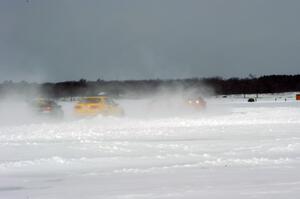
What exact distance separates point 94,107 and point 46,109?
8.73ft

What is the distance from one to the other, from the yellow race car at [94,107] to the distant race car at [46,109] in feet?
3.95

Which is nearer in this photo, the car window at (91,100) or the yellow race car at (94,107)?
the yellow race car at (94,107)

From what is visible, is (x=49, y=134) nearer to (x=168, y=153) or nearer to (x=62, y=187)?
(x=168, y=153)

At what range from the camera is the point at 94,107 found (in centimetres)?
2950

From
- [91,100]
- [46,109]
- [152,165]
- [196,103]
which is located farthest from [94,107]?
[152,165]

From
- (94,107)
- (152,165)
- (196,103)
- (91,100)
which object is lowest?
(152,165)

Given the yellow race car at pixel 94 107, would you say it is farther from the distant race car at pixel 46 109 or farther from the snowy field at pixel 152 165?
the snowy field at pixel 152 165

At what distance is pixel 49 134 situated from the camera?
20.9 meters

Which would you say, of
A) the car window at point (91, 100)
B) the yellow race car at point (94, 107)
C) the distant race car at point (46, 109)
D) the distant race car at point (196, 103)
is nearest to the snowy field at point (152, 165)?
the yellow race car at point (94, 107)

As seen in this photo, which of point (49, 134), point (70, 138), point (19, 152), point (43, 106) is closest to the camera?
point (19, 152)

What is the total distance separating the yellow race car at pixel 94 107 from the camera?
96.5 feet

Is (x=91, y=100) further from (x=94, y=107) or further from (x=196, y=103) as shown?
(x=196, y=103)

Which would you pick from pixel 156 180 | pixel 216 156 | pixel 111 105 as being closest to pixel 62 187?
pixel 156 180

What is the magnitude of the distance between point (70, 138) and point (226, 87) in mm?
148220
